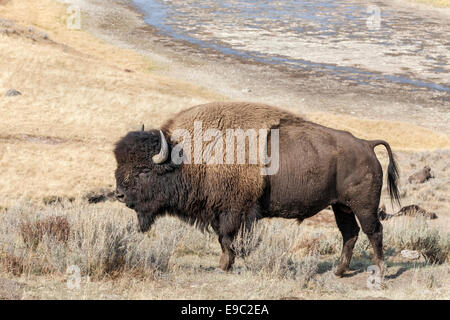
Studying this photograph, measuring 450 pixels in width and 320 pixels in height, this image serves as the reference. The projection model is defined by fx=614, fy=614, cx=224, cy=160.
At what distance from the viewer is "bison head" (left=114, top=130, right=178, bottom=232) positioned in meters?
7.36

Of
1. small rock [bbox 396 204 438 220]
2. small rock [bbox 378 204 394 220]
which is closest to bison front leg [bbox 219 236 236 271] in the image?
small rock [bbox 378 204 394 220]

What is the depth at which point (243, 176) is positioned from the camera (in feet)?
23.6

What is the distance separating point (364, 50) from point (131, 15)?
72.6ft

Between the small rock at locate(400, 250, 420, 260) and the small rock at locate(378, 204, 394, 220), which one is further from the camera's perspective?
the small rock at locate(378, 204, 394, 220)

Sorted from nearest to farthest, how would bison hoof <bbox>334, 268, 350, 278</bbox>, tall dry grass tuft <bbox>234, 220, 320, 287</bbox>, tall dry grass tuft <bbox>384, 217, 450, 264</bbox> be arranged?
1. tall dry grass tuft <bbox>234, 220, 320, 287</bbox>
2. bison hoof <bbox>334, 268, 350, 278</bbox>
3. tall dry grass tuft <bbox>384, 217, 450, 264</bbox>

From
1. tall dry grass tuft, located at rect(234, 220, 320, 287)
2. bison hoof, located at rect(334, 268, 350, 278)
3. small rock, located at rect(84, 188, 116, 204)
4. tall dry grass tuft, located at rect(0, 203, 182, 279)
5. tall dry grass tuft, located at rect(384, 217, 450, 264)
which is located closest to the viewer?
tall dry grass tuft, located at rect(0, 203, 182, 279)

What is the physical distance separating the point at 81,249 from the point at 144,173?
3.95ft

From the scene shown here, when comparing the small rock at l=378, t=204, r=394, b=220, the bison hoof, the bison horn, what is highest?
the bison horn

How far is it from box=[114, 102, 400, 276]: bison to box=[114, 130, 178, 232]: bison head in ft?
0.04

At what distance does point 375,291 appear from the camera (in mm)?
7102

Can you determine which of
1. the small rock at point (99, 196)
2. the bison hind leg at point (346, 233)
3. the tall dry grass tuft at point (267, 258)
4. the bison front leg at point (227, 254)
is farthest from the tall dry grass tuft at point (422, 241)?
the small rock at point (99, 196)

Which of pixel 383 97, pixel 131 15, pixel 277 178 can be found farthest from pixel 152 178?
pixel 131 15

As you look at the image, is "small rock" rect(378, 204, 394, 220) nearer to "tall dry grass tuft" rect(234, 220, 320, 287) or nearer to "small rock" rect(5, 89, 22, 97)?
"tall dry grass tuft" rect(234, 220, 320, 287)
